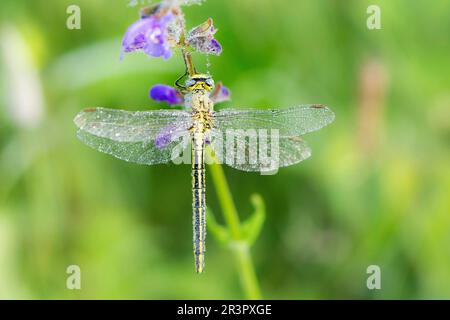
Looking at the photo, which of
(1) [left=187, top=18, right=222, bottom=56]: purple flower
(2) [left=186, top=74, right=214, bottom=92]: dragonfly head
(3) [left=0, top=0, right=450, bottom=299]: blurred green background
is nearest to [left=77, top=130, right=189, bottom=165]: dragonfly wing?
(2) [left=186, top=74, right=214, bottom=92]: dragonfly head

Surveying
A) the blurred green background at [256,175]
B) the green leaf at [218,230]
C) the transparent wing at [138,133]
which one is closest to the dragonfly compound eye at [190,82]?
the transparent wing at [138,133]

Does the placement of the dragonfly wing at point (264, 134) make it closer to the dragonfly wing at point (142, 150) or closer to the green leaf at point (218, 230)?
the dragonfly wing at point (142, 150)

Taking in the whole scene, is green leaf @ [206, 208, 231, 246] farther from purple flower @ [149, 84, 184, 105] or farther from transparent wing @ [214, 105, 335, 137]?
purple flower @ [149, 84, 184, 105]

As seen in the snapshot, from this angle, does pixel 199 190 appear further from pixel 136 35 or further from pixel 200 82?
pixel 136 35

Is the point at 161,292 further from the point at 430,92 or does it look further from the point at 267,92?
the point at 430,92

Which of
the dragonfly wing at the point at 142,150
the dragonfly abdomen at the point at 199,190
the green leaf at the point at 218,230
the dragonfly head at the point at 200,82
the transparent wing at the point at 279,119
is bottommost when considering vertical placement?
the green leaf at the point at 218,230

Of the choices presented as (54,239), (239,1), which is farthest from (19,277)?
(239,1)

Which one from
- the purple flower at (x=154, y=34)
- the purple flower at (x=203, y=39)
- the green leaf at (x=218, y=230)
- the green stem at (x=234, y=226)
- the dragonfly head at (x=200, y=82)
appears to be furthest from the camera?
the green leaf at (x=218, y=230)

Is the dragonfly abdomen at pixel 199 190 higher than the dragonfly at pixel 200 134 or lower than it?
lower
